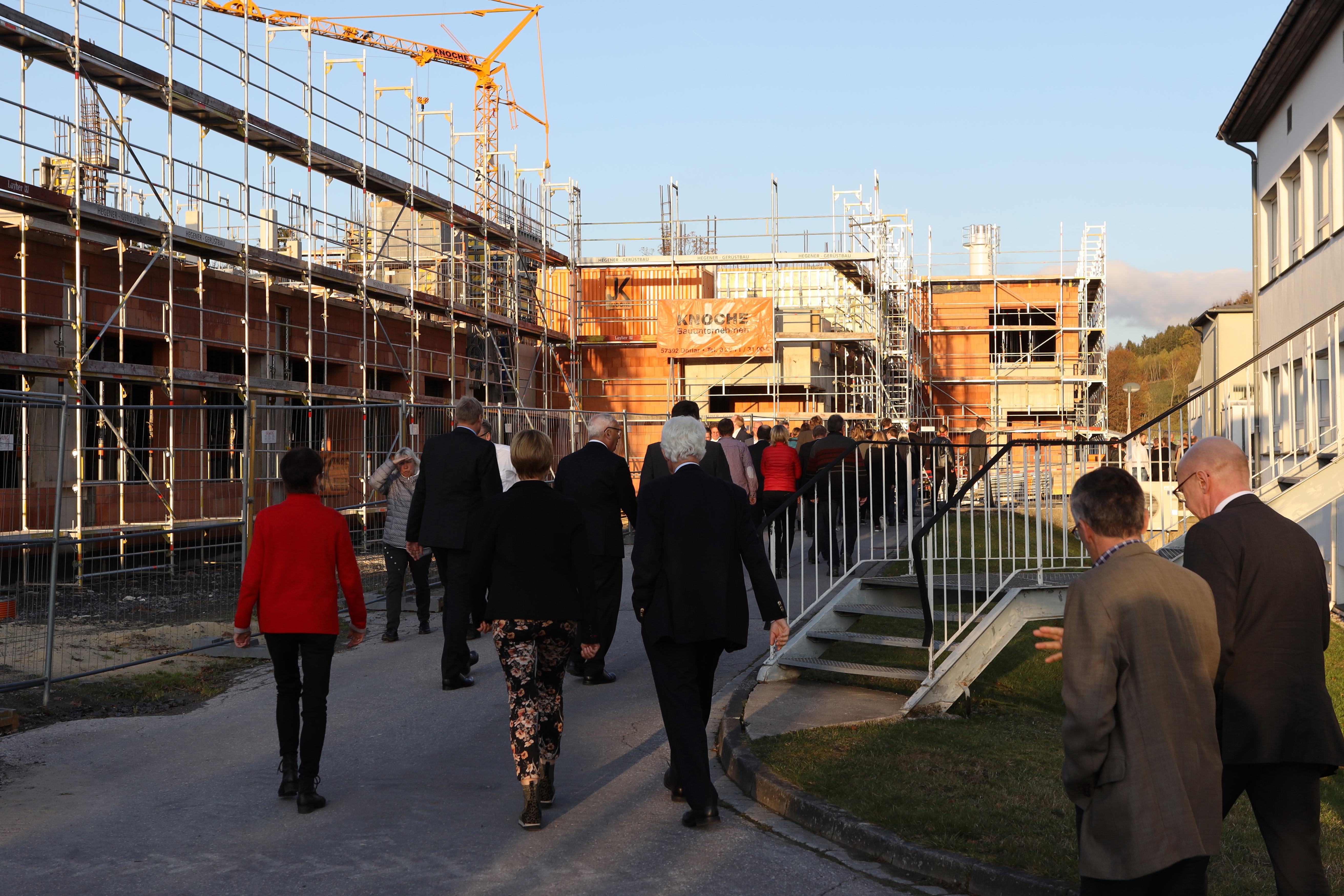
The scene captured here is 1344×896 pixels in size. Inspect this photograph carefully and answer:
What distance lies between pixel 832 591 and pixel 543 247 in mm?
26159

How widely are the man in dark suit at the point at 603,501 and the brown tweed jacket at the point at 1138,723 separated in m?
5.02

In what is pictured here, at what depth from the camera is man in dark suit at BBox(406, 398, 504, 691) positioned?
8750mm

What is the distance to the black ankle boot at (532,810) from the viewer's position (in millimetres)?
5547

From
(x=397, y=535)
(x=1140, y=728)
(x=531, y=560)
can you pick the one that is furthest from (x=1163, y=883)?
(x=397, y=535)

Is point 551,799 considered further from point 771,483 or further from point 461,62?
point 461,62

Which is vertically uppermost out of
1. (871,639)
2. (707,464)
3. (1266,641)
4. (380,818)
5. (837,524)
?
(707,464)

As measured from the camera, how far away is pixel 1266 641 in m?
3.84

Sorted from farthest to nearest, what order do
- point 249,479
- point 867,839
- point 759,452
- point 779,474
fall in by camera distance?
point 759,452 < point 779,474 < point 249,479 < point 867,839

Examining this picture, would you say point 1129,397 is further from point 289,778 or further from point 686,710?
point 289,778

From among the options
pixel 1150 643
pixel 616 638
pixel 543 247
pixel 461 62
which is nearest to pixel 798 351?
pixel 543 247

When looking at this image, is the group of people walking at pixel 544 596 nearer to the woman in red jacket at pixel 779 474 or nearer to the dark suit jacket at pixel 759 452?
the woman in red jacket at pixel 779 474

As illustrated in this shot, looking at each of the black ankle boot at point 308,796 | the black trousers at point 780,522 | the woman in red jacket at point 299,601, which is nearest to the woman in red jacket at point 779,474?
the black trousers at point 780,522

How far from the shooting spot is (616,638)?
11164 millimetres

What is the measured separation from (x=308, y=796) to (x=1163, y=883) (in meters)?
4.03
